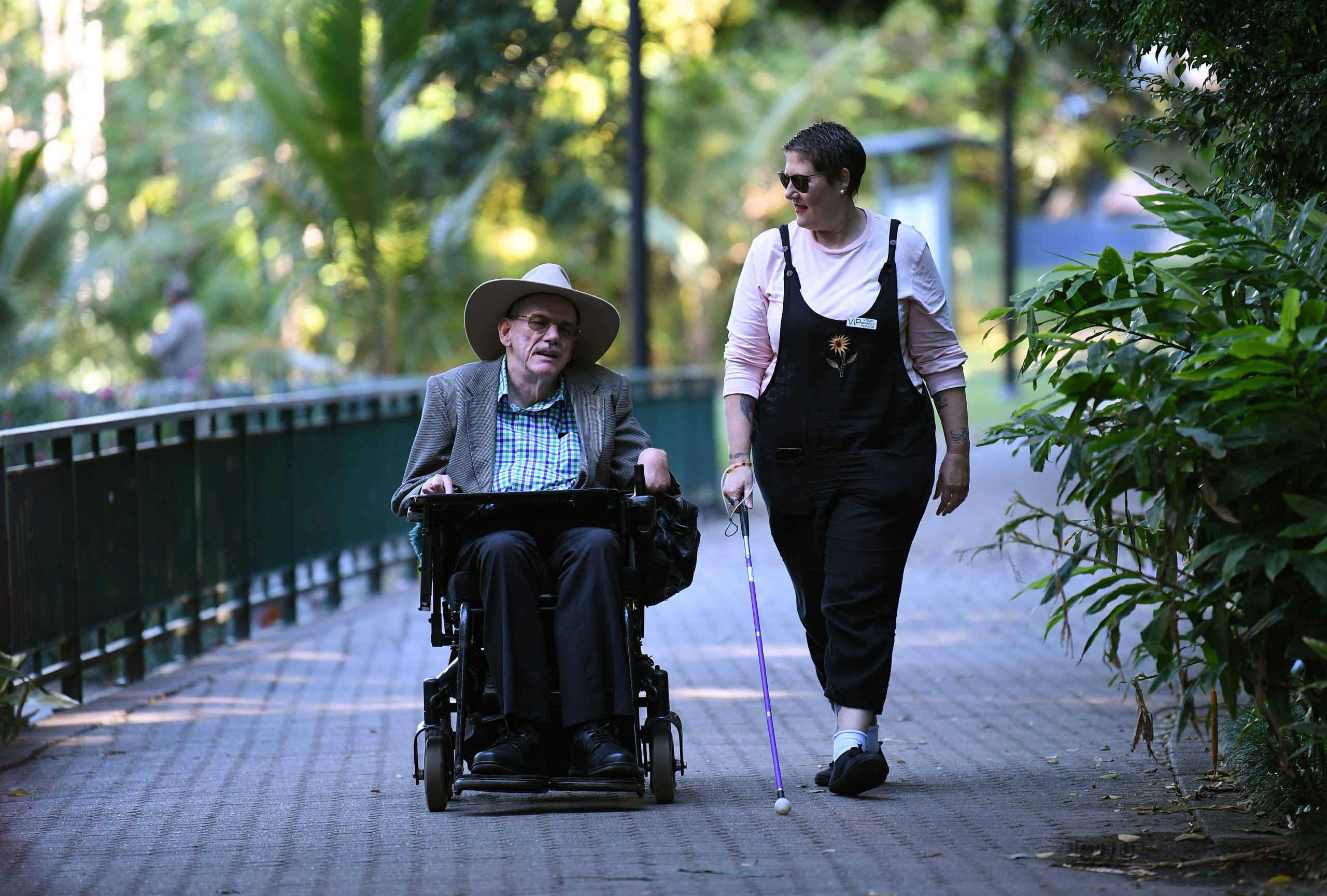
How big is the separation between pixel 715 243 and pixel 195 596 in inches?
1042

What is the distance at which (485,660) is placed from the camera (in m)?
5.17

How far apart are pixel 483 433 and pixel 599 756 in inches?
45.3

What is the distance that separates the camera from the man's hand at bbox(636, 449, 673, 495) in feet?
17.2

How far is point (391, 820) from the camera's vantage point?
500cm

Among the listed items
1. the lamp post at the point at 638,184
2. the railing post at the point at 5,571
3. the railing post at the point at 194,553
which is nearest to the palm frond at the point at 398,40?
the lamp post at the point at 638,184

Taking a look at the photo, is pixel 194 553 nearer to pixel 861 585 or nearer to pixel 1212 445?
pixel 861 585

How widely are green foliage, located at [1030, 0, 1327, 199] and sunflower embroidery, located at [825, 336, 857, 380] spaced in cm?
123

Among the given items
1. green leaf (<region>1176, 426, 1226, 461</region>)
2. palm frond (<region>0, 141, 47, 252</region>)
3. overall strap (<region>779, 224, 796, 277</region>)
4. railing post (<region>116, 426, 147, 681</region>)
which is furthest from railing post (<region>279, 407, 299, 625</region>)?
green leaf (<region>1176, 426, 1226, 461</region>)

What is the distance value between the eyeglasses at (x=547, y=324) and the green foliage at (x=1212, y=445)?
1622 mm

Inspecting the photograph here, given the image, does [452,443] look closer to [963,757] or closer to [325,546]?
[963,757]

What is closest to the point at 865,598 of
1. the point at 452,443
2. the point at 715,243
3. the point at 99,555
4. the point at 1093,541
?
the point at 1093,541

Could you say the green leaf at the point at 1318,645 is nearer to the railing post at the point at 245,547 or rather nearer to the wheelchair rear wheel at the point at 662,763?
the wheelchair rear wheel at the point at 662,763

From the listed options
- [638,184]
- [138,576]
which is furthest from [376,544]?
[638,184]

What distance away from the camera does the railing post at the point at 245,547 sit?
373 inches
